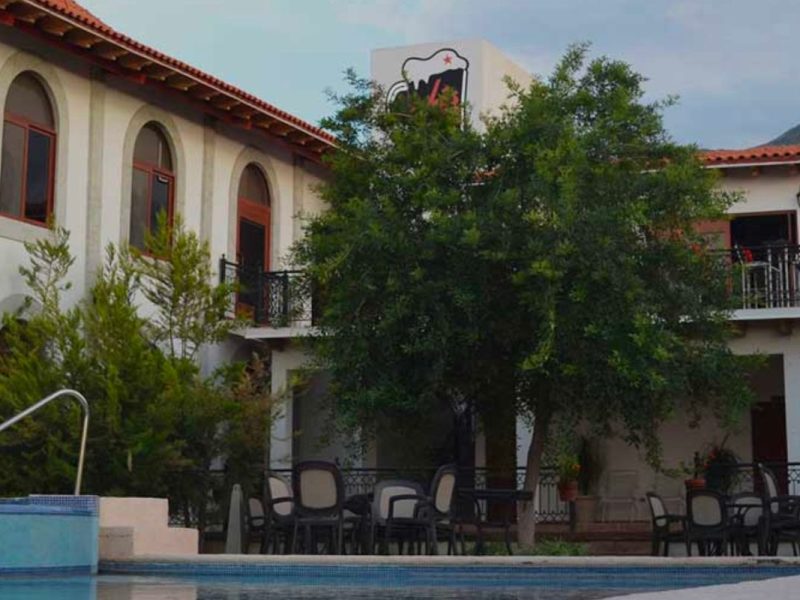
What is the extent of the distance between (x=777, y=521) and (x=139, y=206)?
956 centimetres

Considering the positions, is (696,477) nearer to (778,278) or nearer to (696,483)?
(696,483)

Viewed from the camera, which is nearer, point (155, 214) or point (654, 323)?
point (654, 323)

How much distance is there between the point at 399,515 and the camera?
52.9 feet

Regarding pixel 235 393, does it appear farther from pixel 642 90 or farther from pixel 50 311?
pixel 642 90

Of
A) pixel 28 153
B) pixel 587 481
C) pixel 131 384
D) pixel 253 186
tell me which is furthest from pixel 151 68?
pixel 587 481

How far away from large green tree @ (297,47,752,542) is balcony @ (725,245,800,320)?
2.50m

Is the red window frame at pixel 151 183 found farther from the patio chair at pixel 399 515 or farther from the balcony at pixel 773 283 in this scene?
the balcony at pixel 773 283

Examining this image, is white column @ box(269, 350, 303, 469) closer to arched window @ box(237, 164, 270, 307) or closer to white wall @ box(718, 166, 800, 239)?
arched window @ box(237, 164, 270, 307)

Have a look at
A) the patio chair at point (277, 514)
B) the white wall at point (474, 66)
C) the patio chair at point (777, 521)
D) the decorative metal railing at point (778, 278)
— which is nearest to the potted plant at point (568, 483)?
the decorative metal railing at point (778, 278)

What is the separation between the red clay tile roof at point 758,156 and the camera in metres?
23.9

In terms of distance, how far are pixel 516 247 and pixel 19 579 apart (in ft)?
24.5

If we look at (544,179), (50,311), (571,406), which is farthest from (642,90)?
(50,311)

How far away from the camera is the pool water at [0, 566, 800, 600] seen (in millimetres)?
9766

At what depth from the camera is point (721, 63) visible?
36.9m
